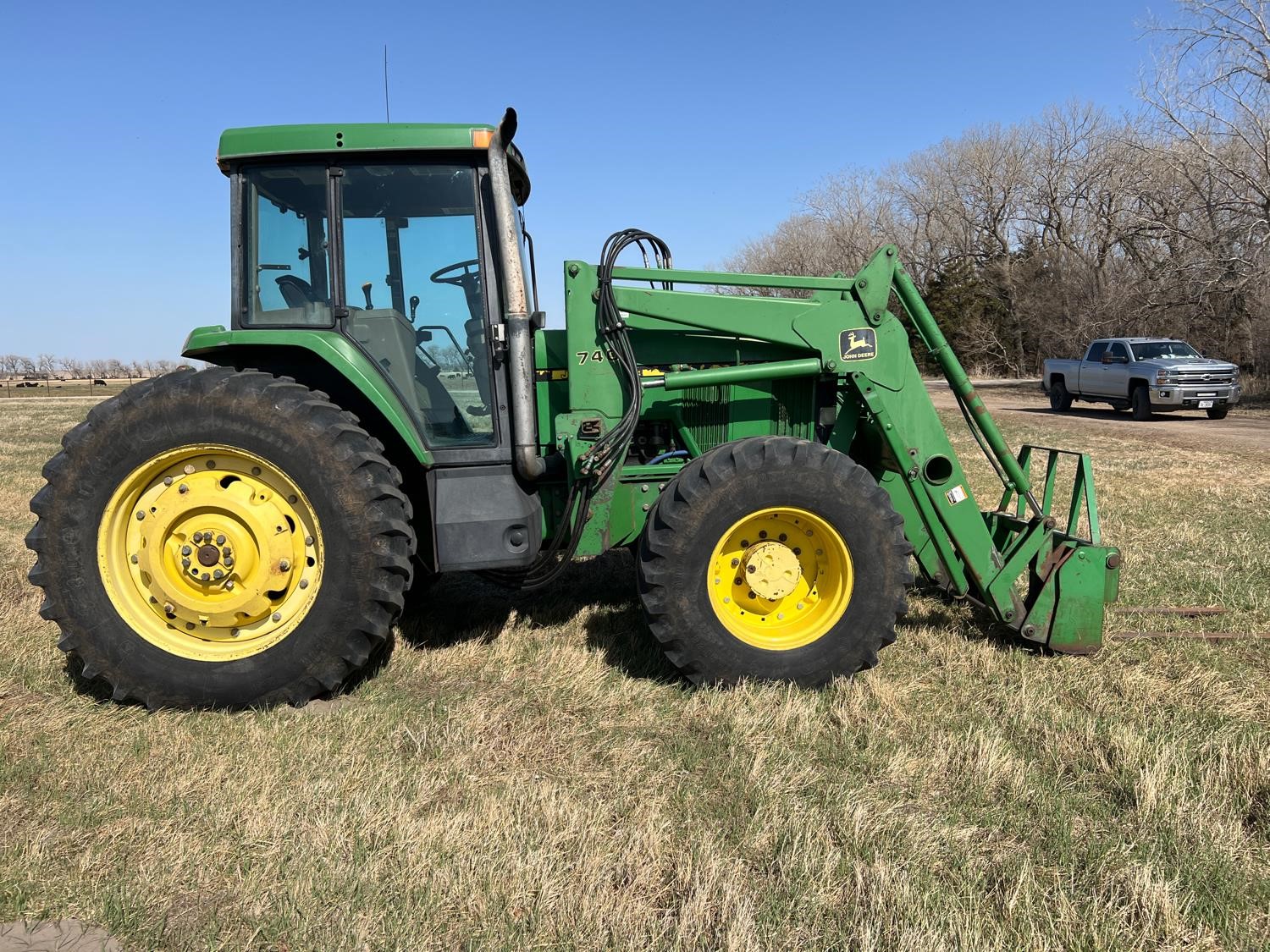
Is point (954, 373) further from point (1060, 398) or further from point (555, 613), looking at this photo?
point (1060, 398)

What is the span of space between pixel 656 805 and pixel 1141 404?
17.6m

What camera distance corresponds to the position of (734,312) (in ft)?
12.7

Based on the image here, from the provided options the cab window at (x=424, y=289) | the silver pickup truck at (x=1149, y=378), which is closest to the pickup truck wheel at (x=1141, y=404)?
the silver pickup truck at (x=1149, y=378)

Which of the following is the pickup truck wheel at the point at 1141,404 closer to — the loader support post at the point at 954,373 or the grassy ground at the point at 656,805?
the grassy ground at the point at 656,805

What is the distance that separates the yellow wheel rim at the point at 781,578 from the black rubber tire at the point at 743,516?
5 cm

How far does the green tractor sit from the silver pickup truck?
14751mm

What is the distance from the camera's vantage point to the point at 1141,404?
16.9 metres

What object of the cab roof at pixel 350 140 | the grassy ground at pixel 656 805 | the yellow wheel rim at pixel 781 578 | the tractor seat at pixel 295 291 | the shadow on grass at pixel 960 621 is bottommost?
the grassy ground at pixel 656 805

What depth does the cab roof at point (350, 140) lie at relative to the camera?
11.8 ft

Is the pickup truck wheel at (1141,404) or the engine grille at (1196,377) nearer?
the engine grille at (1196,377)

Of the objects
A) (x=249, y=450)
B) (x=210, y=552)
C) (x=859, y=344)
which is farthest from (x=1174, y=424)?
(x=210, y=552)

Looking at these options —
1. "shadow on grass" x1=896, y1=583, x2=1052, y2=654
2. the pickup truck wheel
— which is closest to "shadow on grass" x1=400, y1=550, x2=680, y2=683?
"shadow on grass" x1=896, y1=583, x2=1052, y2=654

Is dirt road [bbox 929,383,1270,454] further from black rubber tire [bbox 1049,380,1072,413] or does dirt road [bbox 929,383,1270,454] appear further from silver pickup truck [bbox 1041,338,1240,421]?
silver pickup truck [bbox 1041,338,1240,421]

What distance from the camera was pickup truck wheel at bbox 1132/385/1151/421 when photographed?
54.8 feet
